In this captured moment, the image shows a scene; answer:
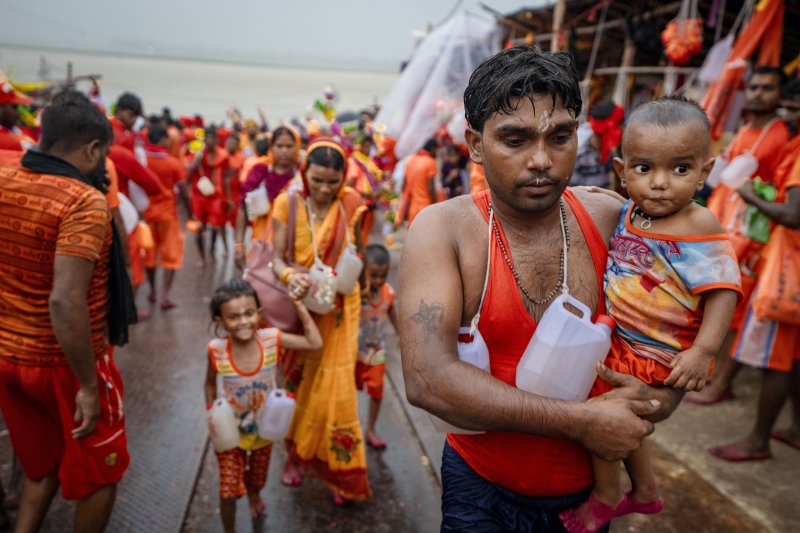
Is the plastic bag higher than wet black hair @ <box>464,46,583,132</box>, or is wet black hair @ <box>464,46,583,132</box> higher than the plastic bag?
wet black hair @ <box>464,46,583,132</box>

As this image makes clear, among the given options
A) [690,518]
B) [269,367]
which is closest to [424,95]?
[269,367]

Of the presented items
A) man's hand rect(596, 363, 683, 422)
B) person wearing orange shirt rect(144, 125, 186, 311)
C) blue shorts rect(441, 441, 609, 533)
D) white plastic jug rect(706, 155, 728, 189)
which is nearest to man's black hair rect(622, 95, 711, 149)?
man's hand rect(596, 363, 683, 422)

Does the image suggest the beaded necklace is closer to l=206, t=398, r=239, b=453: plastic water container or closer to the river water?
l=206, t=398, r=239, b=453: plastic water container

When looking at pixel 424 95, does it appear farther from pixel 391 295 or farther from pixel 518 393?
pixel 518 393

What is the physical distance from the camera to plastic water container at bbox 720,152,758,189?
342cm

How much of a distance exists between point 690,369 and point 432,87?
5.75 m

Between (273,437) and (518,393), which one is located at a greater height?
(518,393)

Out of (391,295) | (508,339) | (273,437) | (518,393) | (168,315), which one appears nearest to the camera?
(518,393)

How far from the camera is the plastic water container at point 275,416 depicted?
2.58m

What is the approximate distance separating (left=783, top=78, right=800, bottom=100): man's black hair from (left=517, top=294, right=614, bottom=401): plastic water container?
2.97 metres

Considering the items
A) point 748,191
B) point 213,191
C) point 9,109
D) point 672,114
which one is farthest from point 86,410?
point 213,191

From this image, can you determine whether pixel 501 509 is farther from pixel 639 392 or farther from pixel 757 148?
pixel 757 148

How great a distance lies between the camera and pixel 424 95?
663cm

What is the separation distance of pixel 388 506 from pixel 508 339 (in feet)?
6.46
